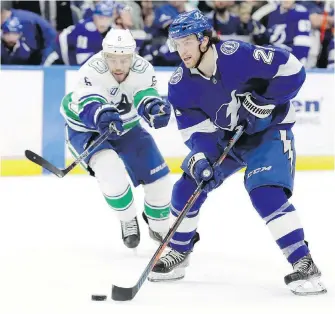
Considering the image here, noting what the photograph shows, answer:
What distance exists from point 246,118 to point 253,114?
47 millimetres

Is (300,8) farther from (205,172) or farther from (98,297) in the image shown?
(98,297)

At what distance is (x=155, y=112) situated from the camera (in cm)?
382

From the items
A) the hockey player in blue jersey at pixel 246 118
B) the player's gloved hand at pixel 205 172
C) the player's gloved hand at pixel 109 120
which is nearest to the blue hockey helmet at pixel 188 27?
the hockey player in blue jersey at pixel 246 118

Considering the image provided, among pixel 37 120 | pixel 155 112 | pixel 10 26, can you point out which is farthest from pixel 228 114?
pixel 10 26

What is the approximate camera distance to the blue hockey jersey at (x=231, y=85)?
3.21m

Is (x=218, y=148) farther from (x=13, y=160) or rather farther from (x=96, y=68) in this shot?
(x=13, y=160)

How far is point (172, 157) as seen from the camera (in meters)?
6.46

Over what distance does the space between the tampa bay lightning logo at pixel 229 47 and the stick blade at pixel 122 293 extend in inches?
37.2

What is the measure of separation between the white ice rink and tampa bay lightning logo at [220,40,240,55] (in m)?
0.89

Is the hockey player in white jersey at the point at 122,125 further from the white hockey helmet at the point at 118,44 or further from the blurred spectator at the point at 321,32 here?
the blurred spectator at the point at 321,32

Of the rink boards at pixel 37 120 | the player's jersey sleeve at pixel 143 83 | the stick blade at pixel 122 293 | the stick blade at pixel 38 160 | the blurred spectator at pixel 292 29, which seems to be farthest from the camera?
the blurred spectator at pixel 292 29

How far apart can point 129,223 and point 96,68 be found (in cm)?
73

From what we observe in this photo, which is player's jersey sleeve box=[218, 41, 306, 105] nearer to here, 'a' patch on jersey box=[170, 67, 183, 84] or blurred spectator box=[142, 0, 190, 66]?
'a' patch on jersey box=[170, 67, 183, 84]

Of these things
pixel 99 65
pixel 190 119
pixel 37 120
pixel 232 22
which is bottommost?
pixel 37 120
